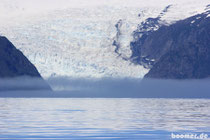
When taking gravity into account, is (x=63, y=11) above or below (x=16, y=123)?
above

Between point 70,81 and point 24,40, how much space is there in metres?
26.2

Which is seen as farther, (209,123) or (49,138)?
(209,123)

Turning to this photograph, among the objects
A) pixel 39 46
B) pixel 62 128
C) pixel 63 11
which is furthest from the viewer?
pixel 63 11

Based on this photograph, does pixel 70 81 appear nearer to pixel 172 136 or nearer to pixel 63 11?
pixel 63 11

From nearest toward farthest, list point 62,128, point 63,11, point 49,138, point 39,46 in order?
point 49,138
point 62,128
point 39,46
point 63,11

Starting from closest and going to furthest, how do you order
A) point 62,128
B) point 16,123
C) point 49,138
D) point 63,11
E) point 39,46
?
point 49,138
point 62,128
point 16,123
point 39,46
point 63,11

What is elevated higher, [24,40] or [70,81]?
[24,40]

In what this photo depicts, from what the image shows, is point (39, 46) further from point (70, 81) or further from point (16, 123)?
point (16, 123)

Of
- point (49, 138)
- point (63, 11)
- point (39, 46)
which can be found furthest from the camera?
point (63, 11)

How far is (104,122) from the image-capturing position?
168ft

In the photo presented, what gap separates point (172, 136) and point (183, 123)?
37.1 ft

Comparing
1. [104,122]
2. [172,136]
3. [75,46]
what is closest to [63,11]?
[75,46]

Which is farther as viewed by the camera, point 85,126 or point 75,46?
point 75,46

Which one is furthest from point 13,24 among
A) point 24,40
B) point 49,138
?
point 49,138
